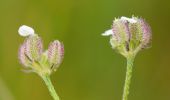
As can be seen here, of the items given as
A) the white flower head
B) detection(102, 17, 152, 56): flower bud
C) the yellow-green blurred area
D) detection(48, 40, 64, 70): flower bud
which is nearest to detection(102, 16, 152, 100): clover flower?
detection(102, 17, 152, 56): flower bud

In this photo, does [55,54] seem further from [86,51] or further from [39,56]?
[86,51]

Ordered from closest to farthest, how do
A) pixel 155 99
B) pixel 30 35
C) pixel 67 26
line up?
pixel 30 35, pixel 155 99, pixel 67 26

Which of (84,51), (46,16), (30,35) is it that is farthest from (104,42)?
(30,35)

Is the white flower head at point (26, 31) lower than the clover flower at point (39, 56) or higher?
higher

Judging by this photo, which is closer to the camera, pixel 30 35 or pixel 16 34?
pixel 30 35

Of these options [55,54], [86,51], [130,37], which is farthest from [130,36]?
[86,51]

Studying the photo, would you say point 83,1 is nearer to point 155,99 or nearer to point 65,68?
point 65,68

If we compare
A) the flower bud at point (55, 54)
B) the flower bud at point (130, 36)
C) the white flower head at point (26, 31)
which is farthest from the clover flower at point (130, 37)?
the white flower head at point (26, 31)

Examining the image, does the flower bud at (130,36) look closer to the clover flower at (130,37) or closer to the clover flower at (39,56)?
the clover flower at (130,37)
